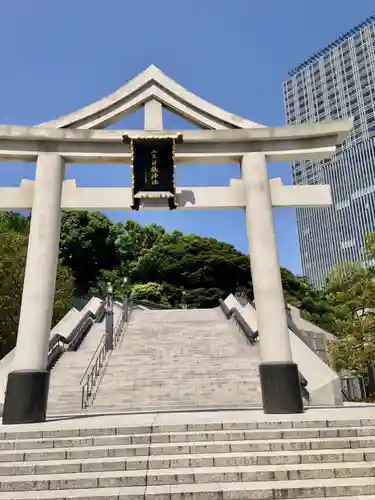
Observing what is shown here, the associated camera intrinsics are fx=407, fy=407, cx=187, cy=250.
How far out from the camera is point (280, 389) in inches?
292

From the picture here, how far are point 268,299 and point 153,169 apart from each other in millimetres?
3670

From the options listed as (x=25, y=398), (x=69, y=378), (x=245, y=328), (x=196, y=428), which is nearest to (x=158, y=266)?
(x=245, y=328)

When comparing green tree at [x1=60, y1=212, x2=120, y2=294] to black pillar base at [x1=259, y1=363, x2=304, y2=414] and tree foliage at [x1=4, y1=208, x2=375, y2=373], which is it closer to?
tree foliage at [x1=4, y1=208, x2=375, y2=373]

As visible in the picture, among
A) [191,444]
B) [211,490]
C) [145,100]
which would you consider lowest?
→ [211,490]

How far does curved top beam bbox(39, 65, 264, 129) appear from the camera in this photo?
910 cm

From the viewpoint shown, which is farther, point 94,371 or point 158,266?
point 158,266

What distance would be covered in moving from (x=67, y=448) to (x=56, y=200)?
16.2ft

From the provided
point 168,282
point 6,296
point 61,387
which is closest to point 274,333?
point 61,387

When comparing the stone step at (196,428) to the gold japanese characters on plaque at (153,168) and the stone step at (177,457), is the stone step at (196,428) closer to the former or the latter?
the stone step at (177,457)

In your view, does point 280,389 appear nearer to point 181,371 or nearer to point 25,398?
point 25,398

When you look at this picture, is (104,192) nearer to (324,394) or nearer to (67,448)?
(67,448)

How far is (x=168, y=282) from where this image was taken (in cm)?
4116

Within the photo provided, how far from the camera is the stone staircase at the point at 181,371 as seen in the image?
10.3 m

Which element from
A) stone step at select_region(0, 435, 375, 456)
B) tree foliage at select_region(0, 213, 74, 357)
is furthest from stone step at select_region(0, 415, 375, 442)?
tree foliage at select_region(0, 213, 74, 357)
